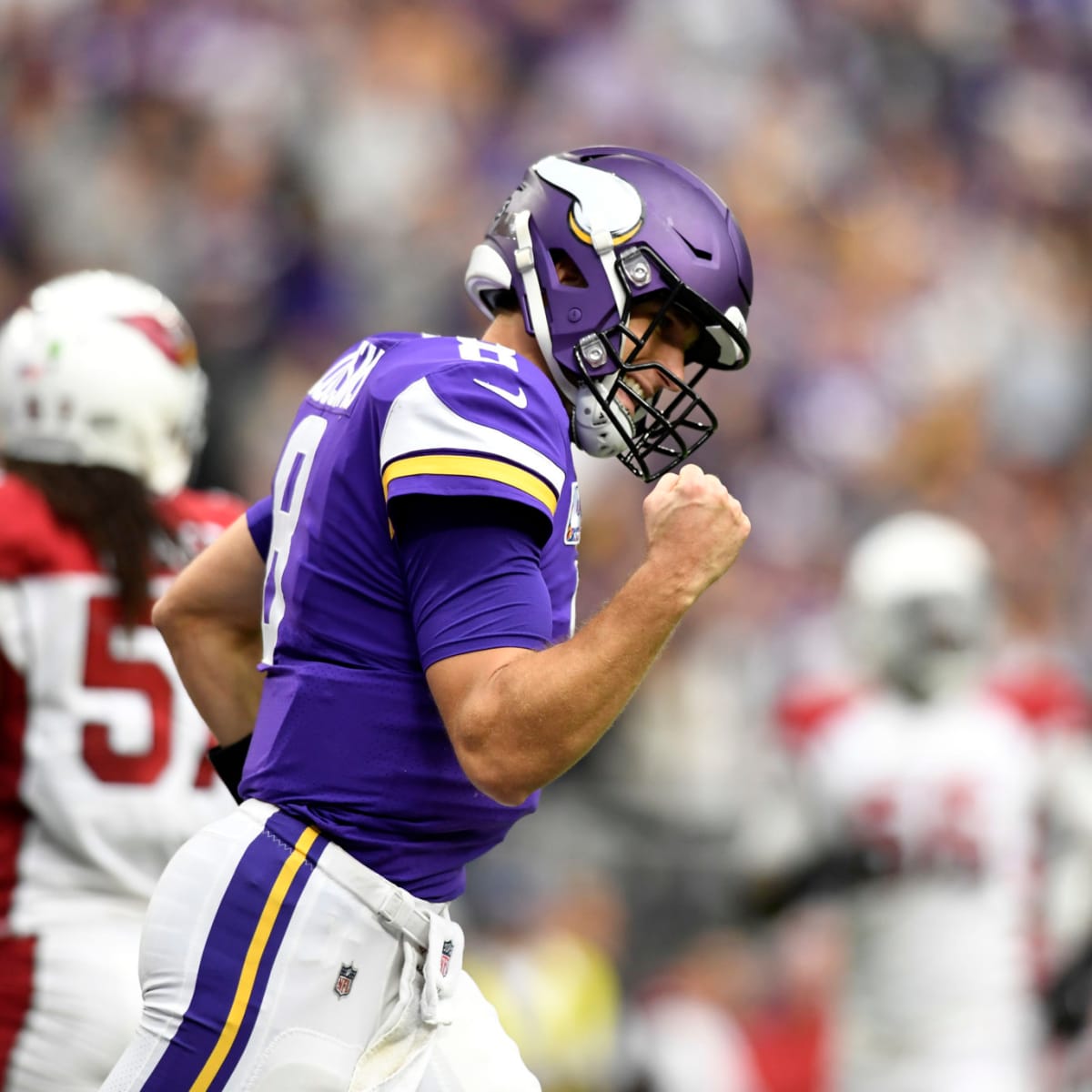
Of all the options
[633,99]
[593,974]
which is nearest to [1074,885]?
[593,974]

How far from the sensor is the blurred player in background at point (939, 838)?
6027 mm

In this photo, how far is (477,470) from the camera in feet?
8.01

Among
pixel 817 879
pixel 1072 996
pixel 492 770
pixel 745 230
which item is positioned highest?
pixel 745 230

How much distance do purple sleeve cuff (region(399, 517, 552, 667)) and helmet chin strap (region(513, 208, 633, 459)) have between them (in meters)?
0.42

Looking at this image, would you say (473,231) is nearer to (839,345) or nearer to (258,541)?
(839,345)

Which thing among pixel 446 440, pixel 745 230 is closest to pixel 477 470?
pixel 446 440

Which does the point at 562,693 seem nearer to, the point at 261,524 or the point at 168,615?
the point at 261,524

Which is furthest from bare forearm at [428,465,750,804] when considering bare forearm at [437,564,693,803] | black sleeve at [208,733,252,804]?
black sleeve at [208,733,252,804]

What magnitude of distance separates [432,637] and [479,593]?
0.09 metres

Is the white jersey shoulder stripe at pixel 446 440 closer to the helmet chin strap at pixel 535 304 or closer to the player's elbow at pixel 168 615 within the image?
the helmet chin strap at pixel 535 304

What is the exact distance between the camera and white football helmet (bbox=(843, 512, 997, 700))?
6.21 m

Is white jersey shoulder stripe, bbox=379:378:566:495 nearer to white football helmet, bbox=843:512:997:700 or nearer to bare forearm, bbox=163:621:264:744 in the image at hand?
bare forearm, bbox=163:621:264:744

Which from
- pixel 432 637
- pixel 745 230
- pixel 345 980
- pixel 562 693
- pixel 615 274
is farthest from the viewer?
pixel 745 230

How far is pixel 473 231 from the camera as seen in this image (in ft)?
30.1
